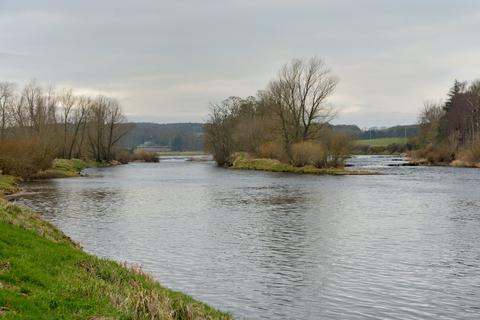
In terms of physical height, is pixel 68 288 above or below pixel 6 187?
above

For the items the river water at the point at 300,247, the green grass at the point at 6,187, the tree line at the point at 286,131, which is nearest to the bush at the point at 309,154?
the tree line at the point at 286,131

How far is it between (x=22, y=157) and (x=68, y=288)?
51.6 m

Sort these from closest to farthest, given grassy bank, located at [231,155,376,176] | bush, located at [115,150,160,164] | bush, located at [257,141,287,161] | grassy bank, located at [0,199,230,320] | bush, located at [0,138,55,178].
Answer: grassy bank, located at [0,199,230,320] < bush, located at [0,138,55,178] < grassy bank, located at [231,155,376,176] < bush, located at [257,141,287,161] < bush, located at [115,150,160,164]

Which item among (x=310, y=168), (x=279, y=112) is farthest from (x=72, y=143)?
(x=310, y=168)

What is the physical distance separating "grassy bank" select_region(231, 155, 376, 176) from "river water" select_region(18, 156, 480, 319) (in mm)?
29657

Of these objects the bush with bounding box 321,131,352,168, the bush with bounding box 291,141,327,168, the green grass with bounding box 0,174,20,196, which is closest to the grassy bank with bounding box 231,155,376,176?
the bush with bounding box 291,141,327,168

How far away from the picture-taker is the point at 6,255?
9820mm

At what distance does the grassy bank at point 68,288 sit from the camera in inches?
299

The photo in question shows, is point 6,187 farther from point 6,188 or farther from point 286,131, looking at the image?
point 286,131

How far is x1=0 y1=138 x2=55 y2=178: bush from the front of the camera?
5419 centimetres

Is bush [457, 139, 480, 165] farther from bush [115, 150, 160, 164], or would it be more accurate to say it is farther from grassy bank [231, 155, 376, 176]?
bush [115, 150, 160, 164]

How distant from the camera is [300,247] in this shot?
20328mm

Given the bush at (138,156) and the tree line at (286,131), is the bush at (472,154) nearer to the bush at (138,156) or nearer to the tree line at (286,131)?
the tree line at (286,131)

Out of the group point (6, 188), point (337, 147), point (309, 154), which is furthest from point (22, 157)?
point (337, 147)
